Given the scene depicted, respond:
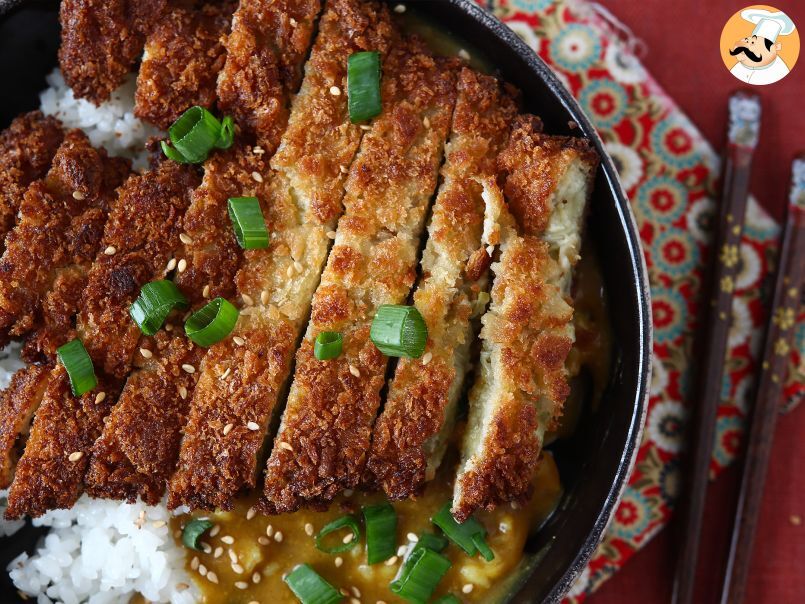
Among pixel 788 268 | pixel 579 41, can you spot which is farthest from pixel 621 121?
pixel 788 268

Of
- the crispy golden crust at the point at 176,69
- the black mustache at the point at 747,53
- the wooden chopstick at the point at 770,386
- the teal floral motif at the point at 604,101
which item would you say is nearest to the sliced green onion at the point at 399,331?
the crispy golden crust at the point at 176,69

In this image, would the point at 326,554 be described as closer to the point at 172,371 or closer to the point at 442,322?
the point at 172,371

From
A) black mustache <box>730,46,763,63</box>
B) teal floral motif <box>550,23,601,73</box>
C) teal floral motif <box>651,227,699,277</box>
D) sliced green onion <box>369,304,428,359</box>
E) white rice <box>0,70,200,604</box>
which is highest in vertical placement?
black mustache <box>730,46,763,63</box>

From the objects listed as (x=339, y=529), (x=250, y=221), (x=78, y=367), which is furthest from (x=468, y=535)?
(x=78, y=367)

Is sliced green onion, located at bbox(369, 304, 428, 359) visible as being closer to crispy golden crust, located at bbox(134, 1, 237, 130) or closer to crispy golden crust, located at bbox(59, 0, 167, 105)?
crispy golden crust, located at bbox(134, 1, 237, 130)

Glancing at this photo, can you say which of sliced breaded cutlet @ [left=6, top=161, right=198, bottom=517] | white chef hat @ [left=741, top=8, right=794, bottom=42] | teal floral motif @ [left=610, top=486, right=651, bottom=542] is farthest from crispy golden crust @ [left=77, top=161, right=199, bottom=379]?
white chef hat @ [left=741, top=8, right=794, bottom=42]
